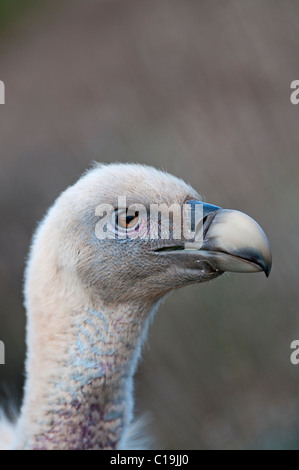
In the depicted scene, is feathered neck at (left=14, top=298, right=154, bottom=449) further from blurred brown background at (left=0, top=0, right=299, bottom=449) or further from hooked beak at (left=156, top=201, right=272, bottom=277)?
blurred brown background at (left=0, top=0, right=299, bottom=449)

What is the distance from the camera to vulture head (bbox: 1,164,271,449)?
2.11 m

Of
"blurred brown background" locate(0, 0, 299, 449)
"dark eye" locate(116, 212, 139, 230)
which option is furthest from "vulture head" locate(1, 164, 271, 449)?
"blurred brown background" locate(0, 0, 299, 449)

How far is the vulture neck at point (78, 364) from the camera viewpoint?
2178mm

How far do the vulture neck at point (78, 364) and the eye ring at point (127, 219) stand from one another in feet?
0.91

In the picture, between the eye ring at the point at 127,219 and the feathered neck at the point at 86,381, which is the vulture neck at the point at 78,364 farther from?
the eye ring at the point at 127,219

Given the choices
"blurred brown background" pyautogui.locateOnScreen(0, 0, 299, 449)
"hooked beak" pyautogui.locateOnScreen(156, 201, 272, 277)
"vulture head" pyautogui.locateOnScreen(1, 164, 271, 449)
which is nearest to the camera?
"hooked beak" pyautogui.locateOnScreen(156, 201, 272, 277)

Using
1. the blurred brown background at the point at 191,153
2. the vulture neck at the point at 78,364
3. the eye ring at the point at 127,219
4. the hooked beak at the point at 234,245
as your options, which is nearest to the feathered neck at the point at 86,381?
the vulture neck at the point at 78,364

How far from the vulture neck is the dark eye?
0.28m

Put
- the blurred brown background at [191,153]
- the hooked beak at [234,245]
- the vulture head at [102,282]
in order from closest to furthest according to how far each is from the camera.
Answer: the hooked beak at [234,245] → the vulture head at [102,282] → the blurred brown background at [191,153]

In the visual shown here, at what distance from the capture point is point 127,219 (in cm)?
214

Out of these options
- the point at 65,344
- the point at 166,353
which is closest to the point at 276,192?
the point at 166,353

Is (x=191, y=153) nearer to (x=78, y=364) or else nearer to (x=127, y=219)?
(x=127, y=219)

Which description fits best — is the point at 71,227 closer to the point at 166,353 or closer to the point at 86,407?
the point at 86,407

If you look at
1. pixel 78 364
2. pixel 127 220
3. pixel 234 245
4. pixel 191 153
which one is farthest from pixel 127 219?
pixel 191 153
